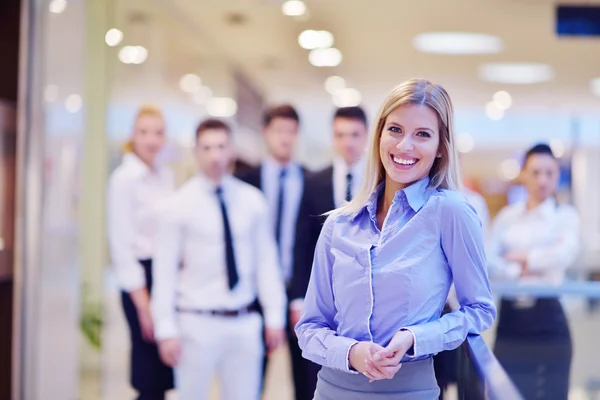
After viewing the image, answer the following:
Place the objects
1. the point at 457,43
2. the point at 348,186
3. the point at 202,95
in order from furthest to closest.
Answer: the point at 457,43
the point at 202,95
the point at 348,186

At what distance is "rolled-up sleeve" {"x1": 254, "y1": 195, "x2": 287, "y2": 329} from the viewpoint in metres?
4.04

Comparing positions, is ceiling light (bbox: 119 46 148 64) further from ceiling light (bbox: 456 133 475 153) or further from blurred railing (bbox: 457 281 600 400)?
ceiling light (bbox: 456 133 475 153)

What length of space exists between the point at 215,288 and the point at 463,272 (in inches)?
86.4

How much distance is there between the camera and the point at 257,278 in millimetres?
4082

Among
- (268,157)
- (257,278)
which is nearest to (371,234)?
(257,278)

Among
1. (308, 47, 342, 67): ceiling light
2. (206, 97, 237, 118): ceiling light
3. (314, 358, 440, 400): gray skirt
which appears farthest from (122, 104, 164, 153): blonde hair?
(308, 47, 342, 67): ceiling light

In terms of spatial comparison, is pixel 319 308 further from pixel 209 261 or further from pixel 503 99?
pixel 503 99

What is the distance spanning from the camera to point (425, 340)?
1856 millimetres

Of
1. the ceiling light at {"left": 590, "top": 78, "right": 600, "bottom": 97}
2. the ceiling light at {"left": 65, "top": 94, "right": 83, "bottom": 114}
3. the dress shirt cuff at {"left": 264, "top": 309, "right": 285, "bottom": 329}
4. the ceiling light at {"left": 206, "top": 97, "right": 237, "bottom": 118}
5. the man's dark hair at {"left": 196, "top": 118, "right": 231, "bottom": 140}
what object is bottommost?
the dress shirt cuff at {"left": 264, "top": 309, "right": 285, "bottom": 329}

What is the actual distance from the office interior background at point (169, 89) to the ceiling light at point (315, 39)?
3 cm

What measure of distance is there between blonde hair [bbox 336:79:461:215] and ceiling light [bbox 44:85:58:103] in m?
2.98

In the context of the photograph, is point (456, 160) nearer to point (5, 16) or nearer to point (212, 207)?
point (212, 207)

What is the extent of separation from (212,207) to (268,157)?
636 millimetres

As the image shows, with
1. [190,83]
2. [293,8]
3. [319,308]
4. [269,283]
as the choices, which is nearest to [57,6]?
[269,283]
